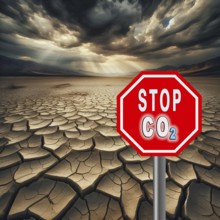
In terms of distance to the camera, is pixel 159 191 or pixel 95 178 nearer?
pixel 159 191

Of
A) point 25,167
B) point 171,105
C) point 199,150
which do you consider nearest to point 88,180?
point 25,167

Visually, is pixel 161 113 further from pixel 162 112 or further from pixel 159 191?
pixel 159 191

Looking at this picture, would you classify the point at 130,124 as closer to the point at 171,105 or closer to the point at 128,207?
the point at 171,105

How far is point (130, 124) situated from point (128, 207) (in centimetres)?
64

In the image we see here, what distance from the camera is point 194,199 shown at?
860 millimetres

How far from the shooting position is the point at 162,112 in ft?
1.52

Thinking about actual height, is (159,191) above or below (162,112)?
below

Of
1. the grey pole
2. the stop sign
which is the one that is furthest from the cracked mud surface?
the stop sign

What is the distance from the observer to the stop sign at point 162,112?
1.47 ft

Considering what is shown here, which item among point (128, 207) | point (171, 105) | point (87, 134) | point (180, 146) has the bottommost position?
point (128, 207)

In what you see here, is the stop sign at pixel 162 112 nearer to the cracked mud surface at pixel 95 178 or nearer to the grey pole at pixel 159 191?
the grey pole at pixel 159 191

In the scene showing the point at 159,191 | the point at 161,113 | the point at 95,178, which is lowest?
the point at 95,178

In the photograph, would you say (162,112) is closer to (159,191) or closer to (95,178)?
(159,191)

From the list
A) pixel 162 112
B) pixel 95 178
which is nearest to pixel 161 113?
pixel 162 112
